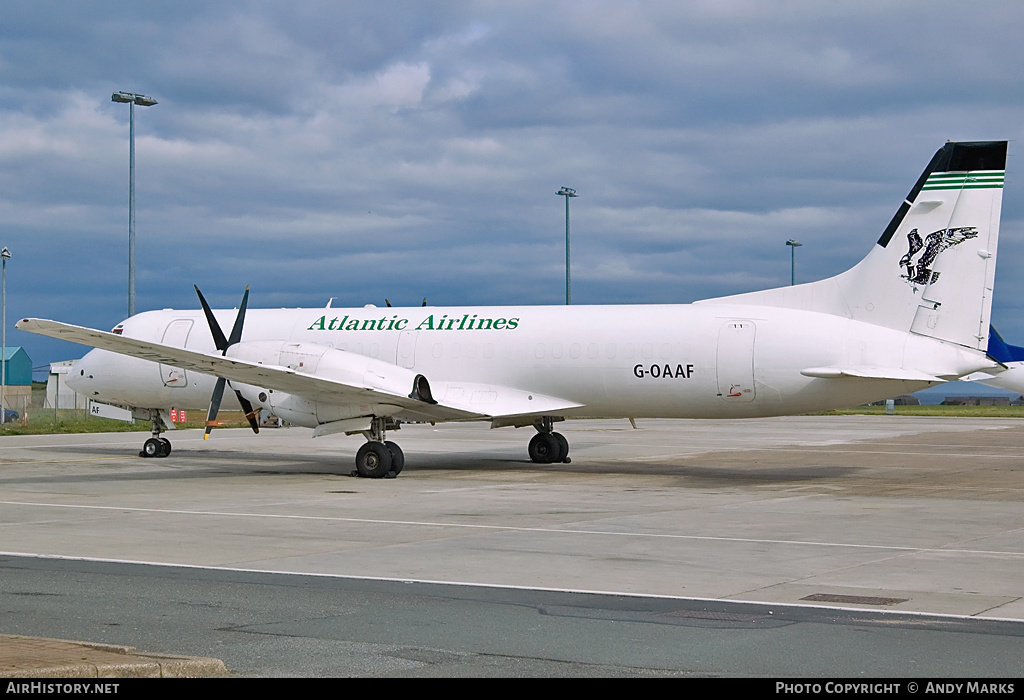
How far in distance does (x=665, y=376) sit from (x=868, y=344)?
12.5ft

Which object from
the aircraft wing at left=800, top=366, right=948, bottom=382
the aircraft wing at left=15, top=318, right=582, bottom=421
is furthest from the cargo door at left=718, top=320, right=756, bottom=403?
the aircraft wing at left=15, top=318, right=582, bottom=421

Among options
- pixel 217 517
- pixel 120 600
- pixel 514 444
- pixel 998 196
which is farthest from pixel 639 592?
pixel 514 444

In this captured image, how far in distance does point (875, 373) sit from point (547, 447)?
8927mm

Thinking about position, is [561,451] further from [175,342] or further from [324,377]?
[175,342]

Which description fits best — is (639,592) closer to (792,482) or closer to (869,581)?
(869,581)

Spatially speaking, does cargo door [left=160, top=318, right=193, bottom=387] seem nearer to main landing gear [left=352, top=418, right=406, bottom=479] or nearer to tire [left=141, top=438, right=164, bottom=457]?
tire [left=141, top=438, right=164, bottom=457]

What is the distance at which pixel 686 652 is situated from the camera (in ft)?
24.5

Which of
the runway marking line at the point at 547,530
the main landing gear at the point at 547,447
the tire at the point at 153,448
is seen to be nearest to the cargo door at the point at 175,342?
the tire at the point at 153,448

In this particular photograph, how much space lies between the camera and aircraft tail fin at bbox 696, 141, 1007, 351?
792 inches

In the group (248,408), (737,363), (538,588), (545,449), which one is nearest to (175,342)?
(248,408)

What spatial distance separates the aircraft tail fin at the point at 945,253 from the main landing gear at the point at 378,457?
929 centimetres

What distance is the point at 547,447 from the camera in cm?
2661

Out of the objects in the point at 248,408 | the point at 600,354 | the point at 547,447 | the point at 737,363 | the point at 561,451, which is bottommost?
the point at 561,451

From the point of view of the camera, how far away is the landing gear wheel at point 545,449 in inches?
1047
